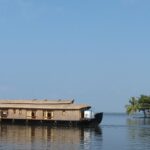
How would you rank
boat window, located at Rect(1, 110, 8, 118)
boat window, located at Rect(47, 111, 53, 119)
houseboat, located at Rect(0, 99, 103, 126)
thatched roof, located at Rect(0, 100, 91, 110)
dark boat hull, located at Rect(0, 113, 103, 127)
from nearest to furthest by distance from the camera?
dark boat hull, located at Rect(0, 113, 103, 127) < houseboat, located at Rect(0, 99, 103, 126) < thatched roof, located at Rect(0, 100, 91, 110) < boat window, located at Rect(47, 111, 53, 119) < boat window, located at Rect(1, 110, 8, 118)

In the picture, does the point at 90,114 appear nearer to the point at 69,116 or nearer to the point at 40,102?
the point at 69,116

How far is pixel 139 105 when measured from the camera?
170625 mm

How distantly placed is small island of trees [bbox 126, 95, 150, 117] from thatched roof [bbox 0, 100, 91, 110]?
80.3m

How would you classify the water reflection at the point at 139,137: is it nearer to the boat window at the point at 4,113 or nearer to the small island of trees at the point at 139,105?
the boat window at the point at 4,113

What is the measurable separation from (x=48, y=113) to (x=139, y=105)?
8339cm

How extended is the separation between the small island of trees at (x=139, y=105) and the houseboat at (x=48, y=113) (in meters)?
78.8

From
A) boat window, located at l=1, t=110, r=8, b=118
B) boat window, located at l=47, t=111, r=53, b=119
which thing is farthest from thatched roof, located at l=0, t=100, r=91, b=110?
boat window, located at l=47, t=111, r=53, b=119

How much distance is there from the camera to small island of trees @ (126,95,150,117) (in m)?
169

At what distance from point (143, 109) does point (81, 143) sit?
11901 cm

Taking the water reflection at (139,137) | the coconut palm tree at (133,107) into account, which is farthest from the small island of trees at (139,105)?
the water reflection at (139,137)

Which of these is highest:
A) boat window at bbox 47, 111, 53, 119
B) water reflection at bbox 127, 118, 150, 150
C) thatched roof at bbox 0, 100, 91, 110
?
thatched roof at bbox 0, 100, 91, 110

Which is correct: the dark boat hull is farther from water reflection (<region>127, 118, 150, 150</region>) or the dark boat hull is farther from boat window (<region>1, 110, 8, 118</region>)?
water reflection (<region>127, 118, 150, 150</region>)

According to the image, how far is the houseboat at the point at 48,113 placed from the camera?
88.6 meters

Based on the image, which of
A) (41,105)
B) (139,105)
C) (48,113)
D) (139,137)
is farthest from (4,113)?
(139,105)
